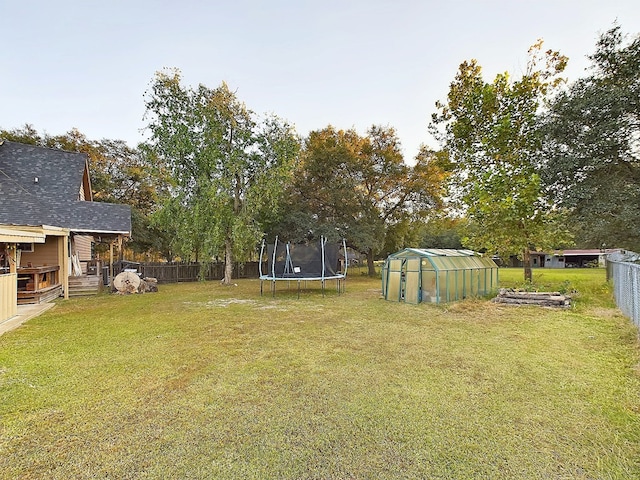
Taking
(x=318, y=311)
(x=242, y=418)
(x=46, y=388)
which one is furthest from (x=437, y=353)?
(x=46, y=388)

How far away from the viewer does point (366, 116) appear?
673 inches

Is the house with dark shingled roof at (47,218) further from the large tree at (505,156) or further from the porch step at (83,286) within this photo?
the large tree at (505,156)

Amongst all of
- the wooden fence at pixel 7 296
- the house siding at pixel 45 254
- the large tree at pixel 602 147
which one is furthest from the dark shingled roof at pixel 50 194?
the large tree at pixel 602 147

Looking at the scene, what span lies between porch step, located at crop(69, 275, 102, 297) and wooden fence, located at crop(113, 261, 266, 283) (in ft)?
12.3

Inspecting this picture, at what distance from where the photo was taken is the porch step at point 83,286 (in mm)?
11023

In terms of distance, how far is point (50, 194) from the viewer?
11969 millimetres

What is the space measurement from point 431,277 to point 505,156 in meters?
5.95

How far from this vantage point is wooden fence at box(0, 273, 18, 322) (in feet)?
20.2

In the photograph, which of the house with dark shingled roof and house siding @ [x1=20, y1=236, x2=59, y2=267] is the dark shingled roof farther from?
house siding @ [x1=20, y1=236, x2=59, y2=267]

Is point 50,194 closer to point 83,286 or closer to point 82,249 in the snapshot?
point 82,249

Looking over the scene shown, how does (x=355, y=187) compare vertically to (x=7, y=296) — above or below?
above

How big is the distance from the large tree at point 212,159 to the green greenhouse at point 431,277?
7.11 m

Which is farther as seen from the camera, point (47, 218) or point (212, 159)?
point (212, 159)

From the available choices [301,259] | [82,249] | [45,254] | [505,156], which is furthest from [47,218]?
[505,156]
